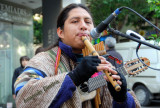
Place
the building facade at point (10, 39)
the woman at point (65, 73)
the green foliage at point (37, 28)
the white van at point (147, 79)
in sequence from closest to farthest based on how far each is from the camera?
the woman at point (65, 73), the building facade at point (10, 39), the white van at point (147, 79), the green foliage at point (37, 28)

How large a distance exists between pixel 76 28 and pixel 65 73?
42 cm

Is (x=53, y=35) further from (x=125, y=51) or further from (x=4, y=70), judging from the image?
(x=125, y=51)

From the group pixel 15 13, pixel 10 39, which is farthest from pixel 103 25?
pixel 15 13

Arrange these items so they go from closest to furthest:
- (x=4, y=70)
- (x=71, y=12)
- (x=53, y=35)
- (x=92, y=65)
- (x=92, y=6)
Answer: (x=92, y=65) → (x=71, y=12) → (x=53, y=35) → (x=4, y=70) → (x=92, y=6)

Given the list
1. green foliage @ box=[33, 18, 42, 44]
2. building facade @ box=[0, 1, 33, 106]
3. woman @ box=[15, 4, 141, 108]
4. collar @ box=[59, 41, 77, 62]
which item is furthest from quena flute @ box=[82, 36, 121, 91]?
green foliage @ box=[33, 18, 42, 44]

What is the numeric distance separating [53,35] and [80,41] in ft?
14.7

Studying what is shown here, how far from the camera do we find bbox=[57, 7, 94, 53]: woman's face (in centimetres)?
184

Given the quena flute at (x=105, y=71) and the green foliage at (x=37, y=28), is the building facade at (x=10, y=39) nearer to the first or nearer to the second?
the quena flute at (x=105, y=71)

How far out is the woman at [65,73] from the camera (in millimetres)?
1518

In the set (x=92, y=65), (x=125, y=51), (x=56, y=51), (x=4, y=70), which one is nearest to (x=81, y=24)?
(x=56, y=51)

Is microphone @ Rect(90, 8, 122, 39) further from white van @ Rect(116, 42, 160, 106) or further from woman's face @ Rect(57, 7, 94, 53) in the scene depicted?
white van @ Rect(116, 42, 160, 106)

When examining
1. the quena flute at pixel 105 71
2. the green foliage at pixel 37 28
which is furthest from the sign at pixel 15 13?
the green foliage at pixel 37 28

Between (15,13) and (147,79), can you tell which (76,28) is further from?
(147,79)

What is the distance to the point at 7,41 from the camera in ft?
23.1
